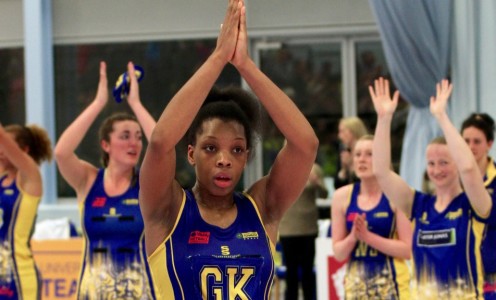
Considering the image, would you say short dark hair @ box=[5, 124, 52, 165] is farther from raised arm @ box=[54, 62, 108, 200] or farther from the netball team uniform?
the netball team uniform

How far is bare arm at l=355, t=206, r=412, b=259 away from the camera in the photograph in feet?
16.1

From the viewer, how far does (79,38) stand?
32.2 feet

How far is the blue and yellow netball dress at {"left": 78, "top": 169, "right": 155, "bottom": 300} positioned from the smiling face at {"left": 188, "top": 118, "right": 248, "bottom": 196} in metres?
2.49

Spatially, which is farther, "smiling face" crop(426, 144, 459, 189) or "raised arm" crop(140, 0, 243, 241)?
"smiling face" crop(426, 144, 459, 189)

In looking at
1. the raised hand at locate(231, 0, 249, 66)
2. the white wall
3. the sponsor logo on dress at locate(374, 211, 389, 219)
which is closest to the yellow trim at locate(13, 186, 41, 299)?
the sponsor logo on dress at locate(374, 211, 389, 219)

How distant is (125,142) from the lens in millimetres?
5160

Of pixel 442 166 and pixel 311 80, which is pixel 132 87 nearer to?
pixel 442 166

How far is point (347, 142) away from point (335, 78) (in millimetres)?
2389

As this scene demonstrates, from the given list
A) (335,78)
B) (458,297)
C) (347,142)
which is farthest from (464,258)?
(335,78)

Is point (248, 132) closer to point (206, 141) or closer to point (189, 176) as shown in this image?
point (206, 141)

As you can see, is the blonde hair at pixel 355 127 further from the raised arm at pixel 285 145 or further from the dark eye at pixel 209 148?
the dark eye at pixel 209 148

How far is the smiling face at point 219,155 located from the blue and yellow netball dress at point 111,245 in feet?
8.17

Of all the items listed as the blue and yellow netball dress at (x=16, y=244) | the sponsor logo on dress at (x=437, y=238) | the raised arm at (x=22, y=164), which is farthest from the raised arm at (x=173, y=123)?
the blue and yellow netball dress at (x=16, y=244)

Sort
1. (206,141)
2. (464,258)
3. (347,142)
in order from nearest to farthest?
(206,141)
(464,258)
(347,142)
